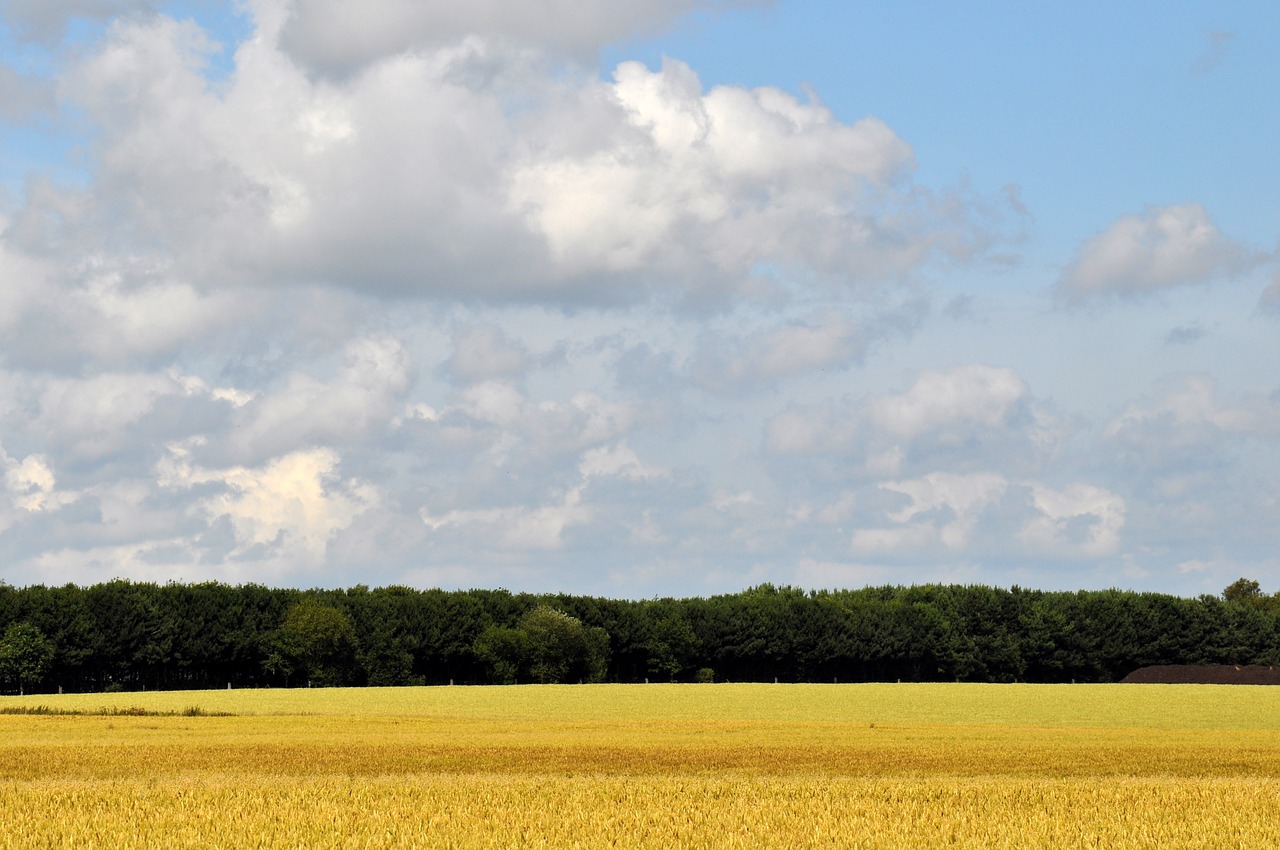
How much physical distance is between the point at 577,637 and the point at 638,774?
105456 mm

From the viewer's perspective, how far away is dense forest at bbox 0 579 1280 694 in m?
128

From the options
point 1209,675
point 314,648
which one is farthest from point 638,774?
point 1209,675

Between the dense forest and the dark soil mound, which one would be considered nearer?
the dense forest

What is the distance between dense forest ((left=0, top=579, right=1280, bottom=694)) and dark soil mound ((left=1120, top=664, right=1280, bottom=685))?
15.5m

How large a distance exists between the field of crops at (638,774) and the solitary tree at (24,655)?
37432 millimetres

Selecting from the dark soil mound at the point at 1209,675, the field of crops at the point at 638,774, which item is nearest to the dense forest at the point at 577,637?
the dark soil mound at the point at 1209,675

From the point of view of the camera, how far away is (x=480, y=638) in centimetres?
14100

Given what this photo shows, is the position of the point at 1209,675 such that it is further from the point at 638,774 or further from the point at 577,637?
the point at 638,774

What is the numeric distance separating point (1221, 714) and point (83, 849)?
7485 cm

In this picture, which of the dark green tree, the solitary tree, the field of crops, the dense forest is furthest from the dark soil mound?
the solitary tree

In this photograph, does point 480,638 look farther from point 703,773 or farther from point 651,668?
point 703,773

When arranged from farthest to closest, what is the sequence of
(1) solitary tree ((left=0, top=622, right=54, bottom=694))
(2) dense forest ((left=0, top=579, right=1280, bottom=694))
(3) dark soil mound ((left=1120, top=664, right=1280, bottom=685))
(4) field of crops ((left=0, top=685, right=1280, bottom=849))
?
(3) dark soil mound ((left=1120, top=664, right=1280, bottom=685)) → (2) dense forest ((left=0, top=579, right=1280, bottom=694)) → (1) solitary tree ((left=0, top=622, right=54, bottom=694)) → (4) field of crops ((left=0, top=685, right=1280, bottom=849))

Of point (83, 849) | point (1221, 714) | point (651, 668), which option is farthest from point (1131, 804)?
point (651, 668)

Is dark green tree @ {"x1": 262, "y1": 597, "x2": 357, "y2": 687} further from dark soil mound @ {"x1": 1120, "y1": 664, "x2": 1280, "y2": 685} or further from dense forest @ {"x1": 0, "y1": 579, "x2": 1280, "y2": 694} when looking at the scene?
dark soil mound @ {"x1": 1120, "y1": 664, "x2": 1280, "y2": 685}
